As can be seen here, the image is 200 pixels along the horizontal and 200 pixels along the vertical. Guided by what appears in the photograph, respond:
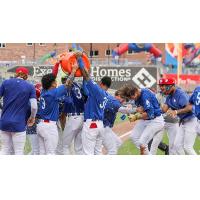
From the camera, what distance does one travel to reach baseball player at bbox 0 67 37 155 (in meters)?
10.0

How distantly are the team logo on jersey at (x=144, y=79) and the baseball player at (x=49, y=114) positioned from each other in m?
29.2

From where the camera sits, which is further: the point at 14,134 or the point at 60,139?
the point at 60,139

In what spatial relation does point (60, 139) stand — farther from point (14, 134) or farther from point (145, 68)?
point (145, 68)

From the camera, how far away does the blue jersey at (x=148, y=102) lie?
458 inches

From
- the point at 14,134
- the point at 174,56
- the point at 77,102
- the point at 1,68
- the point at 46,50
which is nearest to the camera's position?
the point at 14,134

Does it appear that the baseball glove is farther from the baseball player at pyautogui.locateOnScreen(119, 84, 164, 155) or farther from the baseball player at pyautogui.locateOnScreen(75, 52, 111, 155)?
the baseball player at pyautogui.locateOnScreen(75, 52, 111, 155)

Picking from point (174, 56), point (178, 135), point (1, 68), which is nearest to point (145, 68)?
point (1, 68)

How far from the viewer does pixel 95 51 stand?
6738cm

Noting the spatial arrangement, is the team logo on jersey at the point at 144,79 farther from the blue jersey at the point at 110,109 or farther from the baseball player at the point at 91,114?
the baseball player at the point at 91,114

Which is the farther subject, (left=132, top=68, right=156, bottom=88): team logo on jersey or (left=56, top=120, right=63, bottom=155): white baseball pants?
(left=132, top=68, right=156, bottom=88): team logo on jersey

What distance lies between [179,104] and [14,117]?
350 centimetres

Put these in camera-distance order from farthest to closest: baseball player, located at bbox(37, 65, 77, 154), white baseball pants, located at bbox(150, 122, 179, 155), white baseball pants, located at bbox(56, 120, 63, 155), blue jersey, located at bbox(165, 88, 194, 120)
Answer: white baseball pants, located at bbox(150, 122, 179, 155)
blue jersey, located at bbox(165, 88, 194, 120)
white baseball pants, located at bbox(56, 120, 63, 155)
baseball player, located at bbox(37, 65, 77, 154)

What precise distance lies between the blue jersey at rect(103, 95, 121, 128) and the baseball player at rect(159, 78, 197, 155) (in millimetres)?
990

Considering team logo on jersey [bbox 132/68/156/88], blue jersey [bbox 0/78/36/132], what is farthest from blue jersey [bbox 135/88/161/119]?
team logo on jersey [bbox 132/68/156/88]
